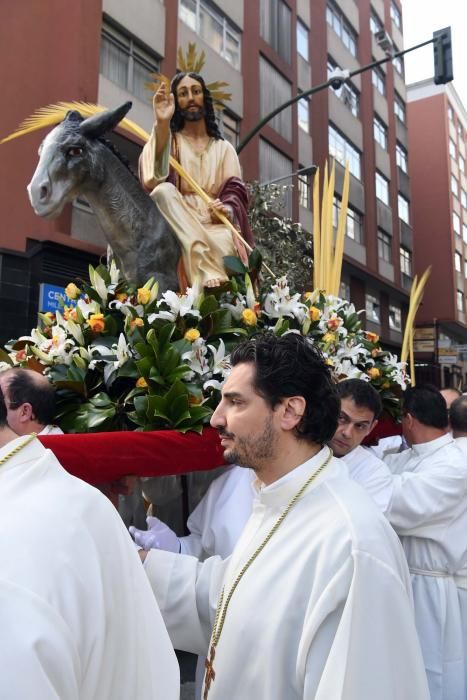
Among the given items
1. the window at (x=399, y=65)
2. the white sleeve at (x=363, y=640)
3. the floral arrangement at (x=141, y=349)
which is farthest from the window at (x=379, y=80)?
the white sleeve at (x=363, y=640)

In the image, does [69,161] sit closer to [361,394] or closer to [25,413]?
[25,413]

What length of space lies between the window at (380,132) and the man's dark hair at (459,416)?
25.0 metres

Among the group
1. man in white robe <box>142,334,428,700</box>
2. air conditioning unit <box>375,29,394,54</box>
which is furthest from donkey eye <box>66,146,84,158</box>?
air conditioning unit <box>375,29,394,54</box>

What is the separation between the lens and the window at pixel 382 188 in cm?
2638

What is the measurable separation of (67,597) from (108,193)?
322 centimetres

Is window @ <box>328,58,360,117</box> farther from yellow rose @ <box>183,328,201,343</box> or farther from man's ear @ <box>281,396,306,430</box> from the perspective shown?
man's ear @ <box>281,396,306,430</box>

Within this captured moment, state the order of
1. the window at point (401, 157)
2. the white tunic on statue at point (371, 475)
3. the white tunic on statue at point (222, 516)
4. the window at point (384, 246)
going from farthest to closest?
1. the window at point (401, 157)
2. the window at point (384, 246)
3. the white tunic on statue at point (371, 475)
4. the white tunic on statue at point (222, 516)

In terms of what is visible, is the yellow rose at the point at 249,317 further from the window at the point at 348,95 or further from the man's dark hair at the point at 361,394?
the window at the point at 348,95

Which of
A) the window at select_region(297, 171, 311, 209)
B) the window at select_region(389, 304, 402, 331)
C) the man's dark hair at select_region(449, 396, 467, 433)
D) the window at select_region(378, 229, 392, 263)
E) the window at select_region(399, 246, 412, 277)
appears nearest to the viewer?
the man's dark hair at select_region(449, 396, 467, 433)

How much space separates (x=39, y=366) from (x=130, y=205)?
1.45 metres

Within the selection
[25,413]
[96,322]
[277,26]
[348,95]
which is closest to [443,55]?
[96,322]

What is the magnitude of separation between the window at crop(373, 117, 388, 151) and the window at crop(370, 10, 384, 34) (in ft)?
13.1

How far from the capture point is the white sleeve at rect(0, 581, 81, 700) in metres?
1.07

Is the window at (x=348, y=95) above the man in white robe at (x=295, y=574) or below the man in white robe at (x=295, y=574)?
above
